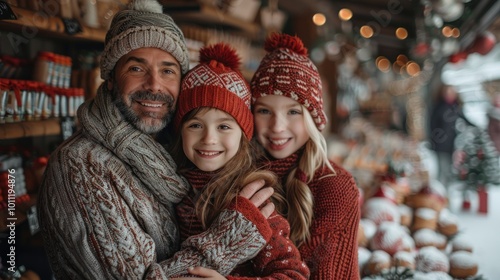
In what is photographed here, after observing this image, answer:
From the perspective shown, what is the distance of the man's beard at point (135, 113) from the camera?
1629mm

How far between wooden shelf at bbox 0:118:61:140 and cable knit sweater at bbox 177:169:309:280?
0.85 metres

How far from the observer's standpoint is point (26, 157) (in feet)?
7.52

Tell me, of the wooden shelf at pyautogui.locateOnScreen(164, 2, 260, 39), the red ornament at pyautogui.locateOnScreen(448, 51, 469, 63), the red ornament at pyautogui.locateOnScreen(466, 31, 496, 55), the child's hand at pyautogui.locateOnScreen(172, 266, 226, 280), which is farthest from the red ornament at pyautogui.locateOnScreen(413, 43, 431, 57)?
the child's hand at pyautogui.locateOnScreen(172, 266, 226, 280)

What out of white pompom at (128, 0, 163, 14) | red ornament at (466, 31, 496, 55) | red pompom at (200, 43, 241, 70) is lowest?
red pompom at (200, 43, 241, 70)

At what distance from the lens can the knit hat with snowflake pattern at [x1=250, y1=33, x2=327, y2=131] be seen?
1.82m

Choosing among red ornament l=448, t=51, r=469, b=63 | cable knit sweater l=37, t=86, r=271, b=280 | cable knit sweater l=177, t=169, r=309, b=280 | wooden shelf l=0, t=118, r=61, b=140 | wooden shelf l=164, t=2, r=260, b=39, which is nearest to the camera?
cable knit sweater l=37, t=86, r=271, b=280

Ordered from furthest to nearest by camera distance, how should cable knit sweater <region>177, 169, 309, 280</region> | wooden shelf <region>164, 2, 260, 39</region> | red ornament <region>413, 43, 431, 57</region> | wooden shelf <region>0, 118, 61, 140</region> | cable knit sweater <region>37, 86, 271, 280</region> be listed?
red ornament <region>413, 43, 431, 57</region> → wooden shelf <region>164, 2, 260, 39</region> → wooden shelf <region>0, 118, 61, 140</region> → cable knit sweater <region>177, 169, 309, 280</region> → cable knit sweater <region>37, 86, 271, 280</region>

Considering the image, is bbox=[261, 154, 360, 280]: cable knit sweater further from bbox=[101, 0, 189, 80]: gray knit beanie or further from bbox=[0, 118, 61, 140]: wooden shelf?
bbox=[0, 118, 61, 140]: wooden shelf

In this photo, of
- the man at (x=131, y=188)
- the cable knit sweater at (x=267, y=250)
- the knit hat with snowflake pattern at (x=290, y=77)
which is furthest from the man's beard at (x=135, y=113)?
the knit hat with snowflake pattern at (x=290, y=77)

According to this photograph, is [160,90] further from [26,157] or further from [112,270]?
[26,157]

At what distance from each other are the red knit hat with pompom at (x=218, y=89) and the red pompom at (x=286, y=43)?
247 mm

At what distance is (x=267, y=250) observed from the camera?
1547mm

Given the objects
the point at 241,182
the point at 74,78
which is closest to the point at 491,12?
the point at 241,182

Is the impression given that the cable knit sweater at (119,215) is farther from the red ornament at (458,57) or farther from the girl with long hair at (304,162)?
the red ornament at (458,57)
